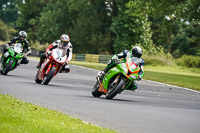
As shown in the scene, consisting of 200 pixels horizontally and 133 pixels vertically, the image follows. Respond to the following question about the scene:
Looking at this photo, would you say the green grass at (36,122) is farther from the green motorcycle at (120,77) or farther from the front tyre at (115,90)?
the green motorcycle at (120,77)

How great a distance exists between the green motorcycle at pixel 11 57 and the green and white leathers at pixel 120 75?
7.58 metres

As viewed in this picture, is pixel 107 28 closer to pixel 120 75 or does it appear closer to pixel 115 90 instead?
pixel 120 75

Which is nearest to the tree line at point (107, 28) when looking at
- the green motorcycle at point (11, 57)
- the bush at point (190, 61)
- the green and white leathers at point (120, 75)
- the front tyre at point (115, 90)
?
the bush at point (190, 61)

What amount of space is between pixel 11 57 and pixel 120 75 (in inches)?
331

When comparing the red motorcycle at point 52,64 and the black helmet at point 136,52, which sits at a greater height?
the black helmet at point 136,52

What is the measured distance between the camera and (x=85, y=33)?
83688 millimetres

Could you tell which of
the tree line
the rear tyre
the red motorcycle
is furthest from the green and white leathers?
the tree line

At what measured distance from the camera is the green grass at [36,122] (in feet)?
26.6

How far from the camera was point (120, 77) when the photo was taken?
15.1 m

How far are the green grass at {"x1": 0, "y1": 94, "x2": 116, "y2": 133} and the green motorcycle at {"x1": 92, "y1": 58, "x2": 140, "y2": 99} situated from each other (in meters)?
4.31

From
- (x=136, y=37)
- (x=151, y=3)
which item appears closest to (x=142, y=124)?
(x=151, y=3)

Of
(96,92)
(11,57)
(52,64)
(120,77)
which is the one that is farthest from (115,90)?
(11,57)

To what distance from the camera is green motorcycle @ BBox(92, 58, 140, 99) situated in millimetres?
14922

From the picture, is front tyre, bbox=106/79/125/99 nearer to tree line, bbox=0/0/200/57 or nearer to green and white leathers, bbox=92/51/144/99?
green and white leathers, bbox=92/51/144/99
